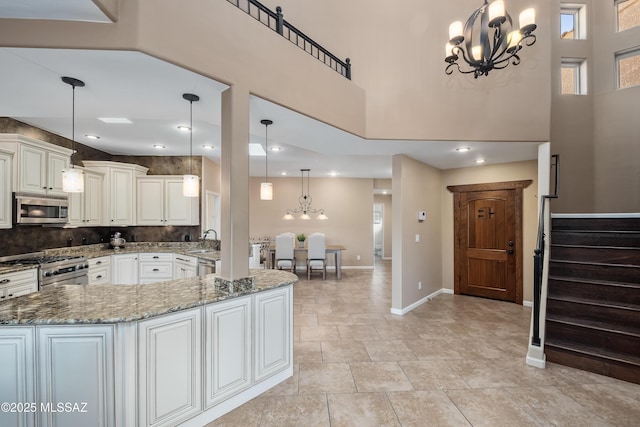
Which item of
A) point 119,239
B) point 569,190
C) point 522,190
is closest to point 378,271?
point 522,190

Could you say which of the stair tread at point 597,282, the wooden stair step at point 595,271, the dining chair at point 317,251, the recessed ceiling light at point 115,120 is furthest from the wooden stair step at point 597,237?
the recessed ceiling light at point 115,120

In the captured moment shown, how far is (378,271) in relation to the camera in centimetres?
754

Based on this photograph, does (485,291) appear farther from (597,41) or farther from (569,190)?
(597,41)

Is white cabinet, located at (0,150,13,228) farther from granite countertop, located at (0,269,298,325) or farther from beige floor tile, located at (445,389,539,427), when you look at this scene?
beige floor tile, located at (445,389,539,427)

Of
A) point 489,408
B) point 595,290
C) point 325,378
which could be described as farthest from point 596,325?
point 325,378

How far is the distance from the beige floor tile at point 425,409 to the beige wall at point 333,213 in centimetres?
546

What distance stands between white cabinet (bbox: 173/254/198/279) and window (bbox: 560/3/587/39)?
6.95m

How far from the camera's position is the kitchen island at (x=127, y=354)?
155cm

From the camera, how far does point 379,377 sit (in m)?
2.52

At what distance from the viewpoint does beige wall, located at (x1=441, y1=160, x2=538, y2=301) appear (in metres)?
4.56

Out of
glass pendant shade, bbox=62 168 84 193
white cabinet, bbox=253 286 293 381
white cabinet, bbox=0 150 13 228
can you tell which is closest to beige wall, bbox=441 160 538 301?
white cabinet, bbox=253 286 293 381

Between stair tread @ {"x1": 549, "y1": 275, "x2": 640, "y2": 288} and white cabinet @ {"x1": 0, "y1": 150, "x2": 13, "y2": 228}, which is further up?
white cabinet @ {"x1": 0, "y1": 150, "x2": 13, "y2": 228}

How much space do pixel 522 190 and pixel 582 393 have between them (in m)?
3.27

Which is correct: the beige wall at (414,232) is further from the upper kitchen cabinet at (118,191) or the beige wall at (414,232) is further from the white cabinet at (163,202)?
the upper kitchen cabinet at (118,191)
